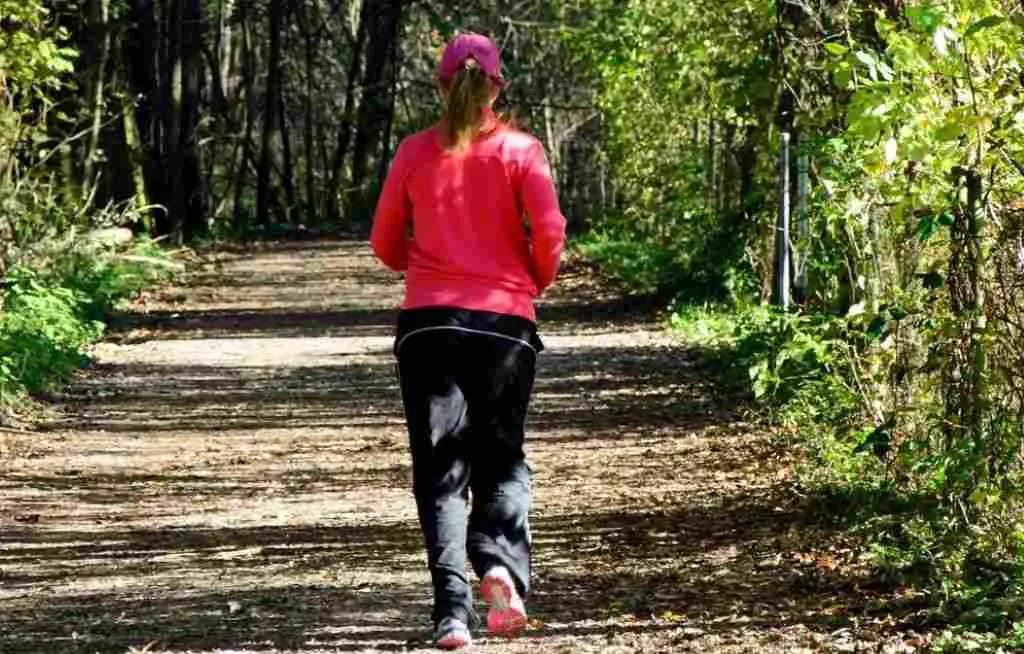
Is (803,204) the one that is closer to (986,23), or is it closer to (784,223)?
(784,223)

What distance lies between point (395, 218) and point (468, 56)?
58 cm

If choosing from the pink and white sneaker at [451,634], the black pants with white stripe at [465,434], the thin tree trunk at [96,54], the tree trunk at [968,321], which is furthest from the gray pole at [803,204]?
the thin tree trunk at [96,54]

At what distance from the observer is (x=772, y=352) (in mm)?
12500

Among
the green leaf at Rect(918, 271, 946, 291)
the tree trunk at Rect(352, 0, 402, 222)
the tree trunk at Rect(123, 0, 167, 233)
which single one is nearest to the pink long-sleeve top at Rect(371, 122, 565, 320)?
the green leaf at Rect(918, 271, 946, 291)

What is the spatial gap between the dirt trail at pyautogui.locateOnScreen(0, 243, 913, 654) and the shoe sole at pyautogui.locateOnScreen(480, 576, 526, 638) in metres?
0.42

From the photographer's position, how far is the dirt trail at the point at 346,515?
22.6 ft

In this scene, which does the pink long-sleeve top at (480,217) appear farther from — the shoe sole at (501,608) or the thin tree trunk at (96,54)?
the thin tree trunk at (96,54)

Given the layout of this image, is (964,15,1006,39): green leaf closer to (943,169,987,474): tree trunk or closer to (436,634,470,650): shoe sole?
(943,169,987,474): tree trunk

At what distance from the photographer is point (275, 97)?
44.2 meters

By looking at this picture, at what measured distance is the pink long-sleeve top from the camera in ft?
19.8

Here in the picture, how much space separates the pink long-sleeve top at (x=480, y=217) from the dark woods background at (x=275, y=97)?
15623 mm

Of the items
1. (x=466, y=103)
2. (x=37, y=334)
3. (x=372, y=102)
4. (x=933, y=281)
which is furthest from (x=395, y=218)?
(x=372, y=102)

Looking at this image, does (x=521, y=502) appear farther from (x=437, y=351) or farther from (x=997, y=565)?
(x=997, y=565)

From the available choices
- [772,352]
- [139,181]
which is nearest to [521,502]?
[772,352]
